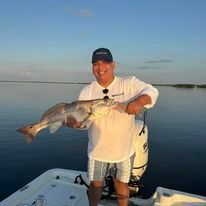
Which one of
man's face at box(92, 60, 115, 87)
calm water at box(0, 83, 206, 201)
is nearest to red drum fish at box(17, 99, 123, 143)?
man's face at box(92, 60, 115, 87)

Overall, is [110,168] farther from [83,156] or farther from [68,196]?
[83,156]

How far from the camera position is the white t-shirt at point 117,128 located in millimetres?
4160

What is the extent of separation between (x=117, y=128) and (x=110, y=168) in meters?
0.68

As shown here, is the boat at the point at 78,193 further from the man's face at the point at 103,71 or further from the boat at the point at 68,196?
the man's face at the point at 103,71

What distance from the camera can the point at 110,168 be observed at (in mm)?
4426

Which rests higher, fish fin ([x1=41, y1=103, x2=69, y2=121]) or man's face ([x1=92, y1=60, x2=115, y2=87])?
man's face ([x1=92, y1=60, x2=115, y2=87])

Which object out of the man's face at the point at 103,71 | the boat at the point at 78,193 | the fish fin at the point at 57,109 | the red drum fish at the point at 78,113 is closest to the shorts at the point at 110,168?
the red drum fish at the point at 78,113

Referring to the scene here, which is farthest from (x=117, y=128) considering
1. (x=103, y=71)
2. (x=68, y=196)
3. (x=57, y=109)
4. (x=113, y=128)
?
(x=68, y=196)

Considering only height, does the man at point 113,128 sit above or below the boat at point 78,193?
above

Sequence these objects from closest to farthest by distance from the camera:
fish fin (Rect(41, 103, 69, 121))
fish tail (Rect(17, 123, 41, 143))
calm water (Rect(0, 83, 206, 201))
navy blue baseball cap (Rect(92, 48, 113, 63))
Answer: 1. navy blue baseball cap (Rect(92, 48, 113, 63))
2. fish fin (Rect(41, 103, 69, 121))
3. fish tail (Rect(17, 123, 41, 143))
4. calm water (Rect(0, 83, 206, 201))

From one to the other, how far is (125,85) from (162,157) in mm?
7543

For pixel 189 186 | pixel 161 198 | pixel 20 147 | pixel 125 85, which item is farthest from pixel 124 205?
pixel 20 147

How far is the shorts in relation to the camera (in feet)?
14.1

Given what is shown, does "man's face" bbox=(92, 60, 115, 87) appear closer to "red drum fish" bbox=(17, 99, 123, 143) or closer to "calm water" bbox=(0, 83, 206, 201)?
"red drum fish" bbox=(17, 99, 123, 143)
